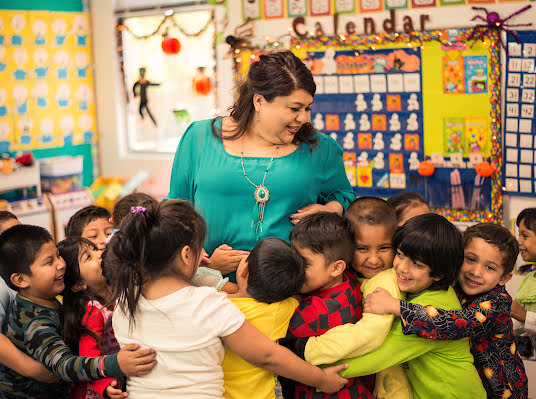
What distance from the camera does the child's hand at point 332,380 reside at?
1.99m

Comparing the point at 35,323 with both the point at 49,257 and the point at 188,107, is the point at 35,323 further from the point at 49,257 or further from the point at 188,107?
the point at 188,107

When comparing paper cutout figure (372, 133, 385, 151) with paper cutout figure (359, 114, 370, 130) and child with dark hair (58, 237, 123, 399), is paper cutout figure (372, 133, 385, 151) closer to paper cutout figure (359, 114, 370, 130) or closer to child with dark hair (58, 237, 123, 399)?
paper cutout figure (359, 114, 370, 130)

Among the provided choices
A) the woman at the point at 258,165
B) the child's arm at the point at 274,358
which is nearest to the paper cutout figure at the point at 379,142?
the woman at the point at 258,165

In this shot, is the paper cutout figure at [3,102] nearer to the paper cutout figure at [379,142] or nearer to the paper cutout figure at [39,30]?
the paper cutout figure at [39,30]

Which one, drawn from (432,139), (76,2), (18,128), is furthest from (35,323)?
(76,2)

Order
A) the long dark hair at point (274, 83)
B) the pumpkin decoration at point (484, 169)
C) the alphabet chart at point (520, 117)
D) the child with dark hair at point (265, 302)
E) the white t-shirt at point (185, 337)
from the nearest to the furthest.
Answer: the white t-shirt at point (185, 337) < the child with dark hair at point (265, 302) < the long dark hair at point (274, 83) < the alphabet chart at point (520, 117) < the pumpkin decoration at point (484, 169)

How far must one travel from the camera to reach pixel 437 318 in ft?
6.55

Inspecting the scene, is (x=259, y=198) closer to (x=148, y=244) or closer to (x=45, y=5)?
(x=148, y=244)

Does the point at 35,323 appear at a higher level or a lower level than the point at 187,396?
higher

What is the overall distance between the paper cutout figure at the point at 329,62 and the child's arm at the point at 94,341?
3.16 metres

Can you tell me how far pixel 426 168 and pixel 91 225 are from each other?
2.56 meters

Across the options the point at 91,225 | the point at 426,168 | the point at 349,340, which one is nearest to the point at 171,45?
the point at 426,168

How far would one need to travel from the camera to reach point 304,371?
76.7 inches

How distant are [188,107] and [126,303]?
4.74 metres
